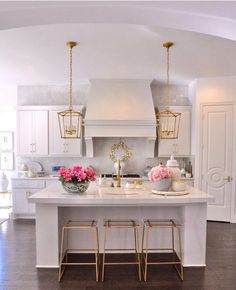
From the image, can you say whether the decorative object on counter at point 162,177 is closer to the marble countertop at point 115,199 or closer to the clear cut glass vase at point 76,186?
the marble countertop at point 115,199

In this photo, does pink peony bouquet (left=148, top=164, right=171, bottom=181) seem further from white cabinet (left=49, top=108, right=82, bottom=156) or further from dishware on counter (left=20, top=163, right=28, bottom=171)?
dishware on counter (left=20, top=163, right=28, bottom=171)

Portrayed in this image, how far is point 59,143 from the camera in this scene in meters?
5.25

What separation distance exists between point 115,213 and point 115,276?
31.5 inches

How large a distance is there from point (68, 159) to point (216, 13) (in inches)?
178

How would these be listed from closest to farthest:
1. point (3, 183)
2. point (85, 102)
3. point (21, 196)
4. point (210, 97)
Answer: point (210, 97)
point (21, 196)
point (85, 102)
point (3, 183)

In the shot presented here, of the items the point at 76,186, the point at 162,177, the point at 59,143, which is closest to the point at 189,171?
the point at 162,177

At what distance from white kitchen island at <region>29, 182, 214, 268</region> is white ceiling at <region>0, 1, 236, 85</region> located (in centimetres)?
189

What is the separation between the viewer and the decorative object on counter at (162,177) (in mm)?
3012

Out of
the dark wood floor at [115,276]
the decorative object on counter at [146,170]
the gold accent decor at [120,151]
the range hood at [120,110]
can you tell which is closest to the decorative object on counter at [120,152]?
the gold accent decor at [120,151]

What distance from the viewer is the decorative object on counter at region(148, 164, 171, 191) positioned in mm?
3012

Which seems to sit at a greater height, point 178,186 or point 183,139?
point 183,139

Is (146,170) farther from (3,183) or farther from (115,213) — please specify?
(3,183)

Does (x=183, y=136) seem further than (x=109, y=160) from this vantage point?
No

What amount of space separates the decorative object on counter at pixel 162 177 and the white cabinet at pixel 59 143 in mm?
2575
